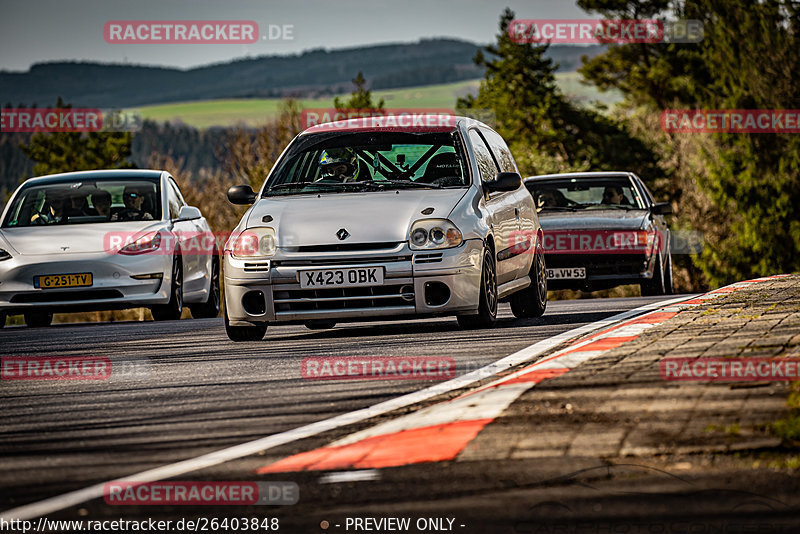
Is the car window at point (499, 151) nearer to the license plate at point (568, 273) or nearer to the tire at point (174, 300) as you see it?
the license plate at point (568, 273)

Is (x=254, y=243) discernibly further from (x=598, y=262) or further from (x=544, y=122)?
(x=544, y=122)

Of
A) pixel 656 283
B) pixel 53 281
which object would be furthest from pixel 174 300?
pixel 656 283

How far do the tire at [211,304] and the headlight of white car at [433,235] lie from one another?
6.60 metres

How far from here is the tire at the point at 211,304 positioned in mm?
16406

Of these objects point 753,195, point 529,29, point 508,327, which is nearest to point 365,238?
point 508,327

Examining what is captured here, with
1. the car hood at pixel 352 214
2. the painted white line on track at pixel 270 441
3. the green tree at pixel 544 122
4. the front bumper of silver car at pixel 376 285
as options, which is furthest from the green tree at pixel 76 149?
the painted white line on track at pixel 270 441

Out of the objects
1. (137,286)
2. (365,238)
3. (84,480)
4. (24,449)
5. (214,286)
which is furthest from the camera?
(214,286)

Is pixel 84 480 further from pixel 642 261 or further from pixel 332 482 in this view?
pixel 642 261

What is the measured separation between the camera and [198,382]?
316 inches

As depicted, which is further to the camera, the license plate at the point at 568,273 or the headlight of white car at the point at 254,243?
the license plate at the point at 568,273

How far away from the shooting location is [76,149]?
3590 inches

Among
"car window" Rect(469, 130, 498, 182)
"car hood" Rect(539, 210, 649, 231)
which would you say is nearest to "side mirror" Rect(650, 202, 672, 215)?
"car hood" Rect(539, 210, 649, 231)

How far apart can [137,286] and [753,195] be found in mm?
37898

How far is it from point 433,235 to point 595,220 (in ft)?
24.1
